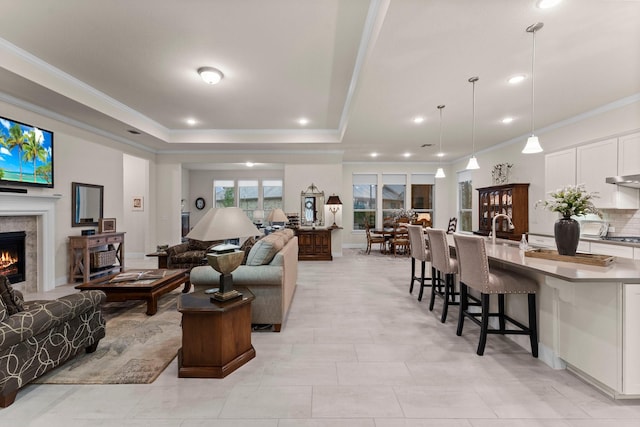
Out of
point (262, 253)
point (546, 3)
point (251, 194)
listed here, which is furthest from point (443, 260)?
point (251, 194)

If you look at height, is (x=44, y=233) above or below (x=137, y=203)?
below

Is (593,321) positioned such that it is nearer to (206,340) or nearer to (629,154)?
(206,340)

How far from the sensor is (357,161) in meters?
8.55

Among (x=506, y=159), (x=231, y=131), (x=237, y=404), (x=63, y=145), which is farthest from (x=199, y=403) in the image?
(x=506, y=159)

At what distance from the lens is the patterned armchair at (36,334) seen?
→ 1.67 metres

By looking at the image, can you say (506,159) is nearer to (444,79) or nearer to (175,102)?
(444,79)

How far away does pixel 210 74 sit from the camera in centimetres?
349

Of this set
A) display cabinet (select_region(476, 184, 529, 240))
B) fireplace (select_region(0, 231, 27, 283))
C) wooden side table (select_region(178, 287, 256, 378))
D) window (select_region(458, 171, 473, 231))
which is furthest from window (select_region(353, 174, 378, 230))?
fireplace (select_region(0, 231, 27, 283))

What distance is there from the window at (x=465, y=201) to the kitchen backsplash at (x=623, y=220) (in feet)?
11.7

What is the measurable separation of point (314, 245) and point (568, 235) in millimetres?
5038

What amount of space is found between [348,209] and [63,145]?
6.72 meters

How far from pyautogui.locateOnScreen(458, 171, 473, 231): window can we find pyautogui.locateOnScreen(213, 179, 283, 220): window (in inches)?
237

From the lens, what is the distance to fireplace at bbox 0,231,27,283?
149 inches

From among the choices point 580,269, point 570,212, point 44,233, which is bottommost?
point 580,269
